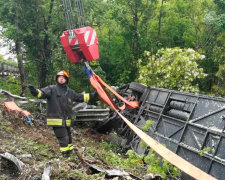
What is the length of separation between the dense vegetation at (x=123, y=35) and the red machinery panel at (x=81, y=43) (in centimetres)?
298

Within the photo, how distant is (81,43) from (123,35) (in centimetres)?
1055

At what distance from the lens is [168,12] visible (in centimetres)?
1758

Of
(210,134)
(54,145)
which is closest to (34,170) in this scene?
(54,145)

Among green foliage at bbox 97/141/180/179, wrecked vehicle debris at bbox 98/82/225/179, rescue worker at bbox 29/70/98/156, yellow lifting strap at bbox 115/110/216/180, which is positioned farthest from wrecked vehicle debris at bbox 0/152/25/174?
wrecked vehicle debris at bbox 98/82/225/179

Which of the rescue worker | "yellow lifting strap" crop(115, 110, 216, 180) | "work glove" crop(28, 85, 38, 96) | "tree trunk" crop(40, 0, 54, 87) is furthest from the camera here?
"tree trunk" crop(40, 0, 54, 87)

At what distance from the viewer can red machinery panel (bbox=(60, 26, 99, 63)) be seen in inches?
235

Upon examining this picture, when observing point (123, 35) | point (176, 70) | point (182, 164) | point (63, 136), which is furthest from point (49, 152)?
point (123, 35)

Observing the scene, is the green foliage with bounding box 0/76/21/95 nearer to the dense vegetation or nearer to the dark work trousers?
the dense vegetation

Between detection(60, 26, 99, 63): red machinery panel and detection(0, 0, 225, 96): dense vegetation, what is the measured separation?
2978 mm

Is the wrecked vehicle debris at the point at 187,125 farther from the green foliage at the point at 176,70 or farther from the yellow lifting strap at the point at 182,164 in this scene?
the green foliage at the point at 176,70

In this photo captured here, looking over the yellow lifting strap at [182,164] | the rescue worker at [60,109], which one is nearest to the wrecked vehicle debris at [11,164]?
the rescue worker at [60,109]

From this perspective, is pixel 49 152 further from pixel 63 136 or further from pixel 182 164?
pixel 182 164

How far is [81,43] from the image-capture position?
5.99m

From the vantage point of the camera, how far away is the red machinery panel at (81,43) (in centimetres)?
597
